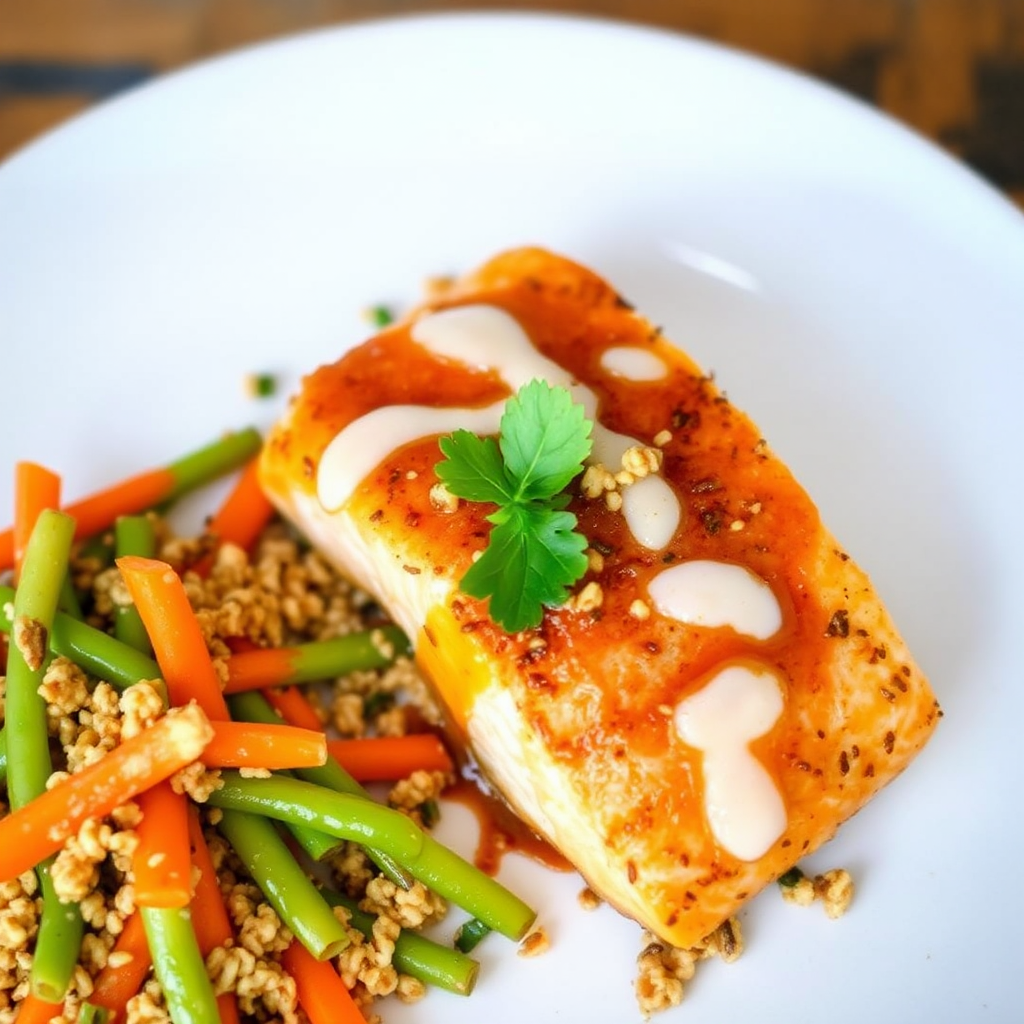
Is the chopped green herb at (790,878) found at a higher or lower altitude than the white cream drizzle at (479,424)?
lower

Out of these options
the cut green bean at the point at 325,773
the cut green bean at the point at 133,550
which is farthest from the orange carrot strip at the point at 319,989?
the cut green bean at the point at 133,550

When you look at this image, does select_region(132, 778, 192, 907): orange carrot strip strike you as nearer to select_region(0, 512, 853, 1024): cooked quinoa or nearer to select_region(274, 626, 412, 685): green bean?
select_region(0, 512, 853, 1024): cooked quinoa

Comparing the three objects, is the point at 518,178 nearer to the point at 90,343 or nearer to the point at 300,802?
the point at 90,343

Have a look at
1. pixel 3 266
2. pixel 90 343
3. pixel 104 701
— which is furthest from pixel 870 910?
pixel 3 266

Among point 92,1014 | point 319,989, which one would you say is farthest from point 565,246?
point 92,1014

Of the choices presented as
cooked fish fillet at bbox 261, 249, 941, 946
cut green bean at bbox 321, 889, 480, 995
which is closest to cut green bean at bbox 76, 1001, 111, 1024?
cut green bean at bbox 321, 889, 480, 995

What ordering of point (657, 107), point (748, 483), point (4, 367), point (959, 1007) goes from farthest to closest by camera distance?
point (657, 107)
point (4, 367)
point (748, 483)
point (959, 1007)

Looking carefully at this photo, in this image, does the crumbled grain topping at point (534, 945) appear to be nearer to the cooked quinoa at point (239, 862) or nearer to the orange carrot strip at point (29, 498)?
the cooked quinoa at point (239, 862)
